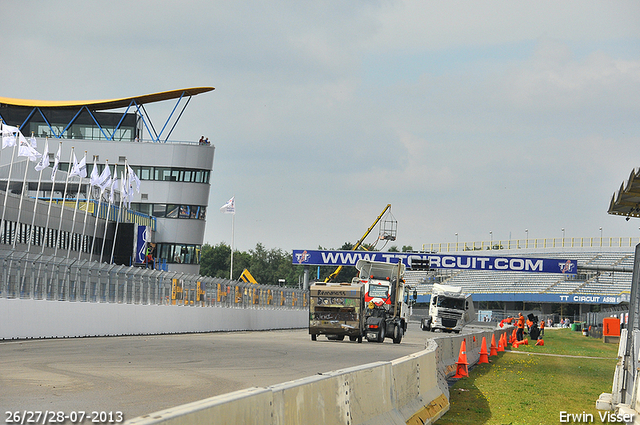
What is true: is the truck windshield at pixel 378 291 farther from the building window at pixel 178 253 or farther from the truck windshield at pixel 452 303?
the building window at pixel 178 253

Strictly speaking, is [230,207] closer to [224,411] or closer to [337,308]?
[337,308]

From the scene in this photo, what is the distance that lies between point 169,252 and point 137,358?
6411 cm

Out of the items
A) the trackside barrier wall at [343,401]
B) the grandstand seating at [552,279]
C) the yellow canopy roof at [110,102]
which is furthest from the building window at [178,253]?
the trackside barrier wall at [343,401]

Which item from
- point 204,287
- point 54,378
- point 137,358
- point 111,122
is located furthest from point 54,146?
point 54,378

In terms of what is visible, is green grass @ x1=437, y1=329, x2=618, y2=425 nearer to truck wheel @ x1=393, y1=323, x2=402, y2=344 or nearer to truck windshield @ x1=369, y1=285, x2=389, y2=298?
truck wheel @ x1=393, y1=323, x2=402, y2=344

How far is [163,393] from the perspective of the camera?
12242 mm

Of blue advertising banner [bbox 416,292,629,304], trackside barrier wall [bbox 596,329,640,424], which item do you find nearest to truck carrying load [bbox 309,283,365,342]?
trackside barrier wall [bbox 596,329,640,424]

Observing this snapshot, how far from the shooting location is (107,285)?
30812 millimetres

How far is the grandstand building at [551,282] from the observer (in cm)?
9931

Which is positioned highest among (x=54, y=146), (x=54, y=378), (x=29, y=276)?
(x=54, y=146)

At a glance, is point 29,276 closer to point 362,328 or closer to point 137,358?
point 137,358

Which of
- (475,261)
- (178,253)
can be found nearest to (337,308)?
(475,261)

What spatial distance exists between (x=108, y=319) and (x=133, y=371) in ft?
50.2

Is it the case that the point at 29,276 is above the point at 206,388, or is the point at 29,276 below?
above
